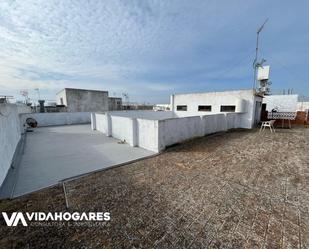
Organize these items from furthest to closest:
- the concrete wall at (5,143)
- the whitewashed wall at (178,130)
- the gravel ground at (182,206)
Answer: the whitewashed wall at (178,130) → the concrete wall at (5,143) → the gravel ground at (182,206)

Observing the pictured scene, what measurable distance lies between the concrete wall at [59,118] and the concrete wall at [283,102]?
69.8 ft

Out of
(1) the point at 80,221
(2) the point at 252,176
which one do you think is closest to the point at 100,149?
(1) the point at 80,221

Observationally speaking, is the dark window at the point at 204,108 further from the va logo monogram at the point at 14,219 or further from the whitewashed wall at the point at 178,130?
the va logo monogram at the point at 14,219

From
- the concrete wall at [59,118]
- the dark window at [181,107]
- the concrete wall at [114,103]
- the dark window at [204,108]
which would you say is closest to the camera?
the dark window at [204,108]

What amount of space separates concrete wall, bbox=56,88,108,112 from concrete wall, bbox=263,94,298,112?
2113 centimetres

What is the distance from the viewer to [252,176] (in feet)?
11.7

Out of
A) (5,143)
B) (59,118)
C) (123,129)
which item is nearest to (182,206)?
(5,143)

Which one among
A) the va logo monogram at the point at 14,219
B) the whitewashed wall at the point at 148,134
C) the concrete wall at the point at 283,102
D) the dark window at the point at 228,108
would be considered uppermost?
the concrete wall at the point at 283,102

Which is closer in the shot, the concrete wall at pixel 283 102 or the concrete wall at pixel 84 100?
the concrete wall at pixel 283 102

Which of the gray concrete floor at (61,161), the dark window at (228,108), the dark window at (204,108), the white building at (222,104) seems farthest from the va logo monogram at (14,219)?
the dark window at (204,108)

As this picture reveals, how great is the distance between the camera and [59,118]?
13.7 m

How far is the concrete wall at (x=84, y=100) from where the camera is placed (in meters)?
17.2

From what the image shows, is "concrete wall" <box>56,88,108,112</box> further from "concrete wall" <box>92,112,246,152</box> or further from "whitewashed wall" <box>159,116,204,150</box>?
"whitewashed wall" <box>159,116,204,150</box>

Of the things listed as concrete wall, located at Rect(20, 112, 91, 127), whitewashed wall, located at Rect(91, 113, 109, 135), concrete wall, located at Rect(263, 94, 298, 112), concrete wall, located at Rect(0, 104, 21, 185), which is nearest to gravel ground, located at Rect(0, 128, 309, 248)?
concrete wall, located at Rect(0, 104, 21, 185)
